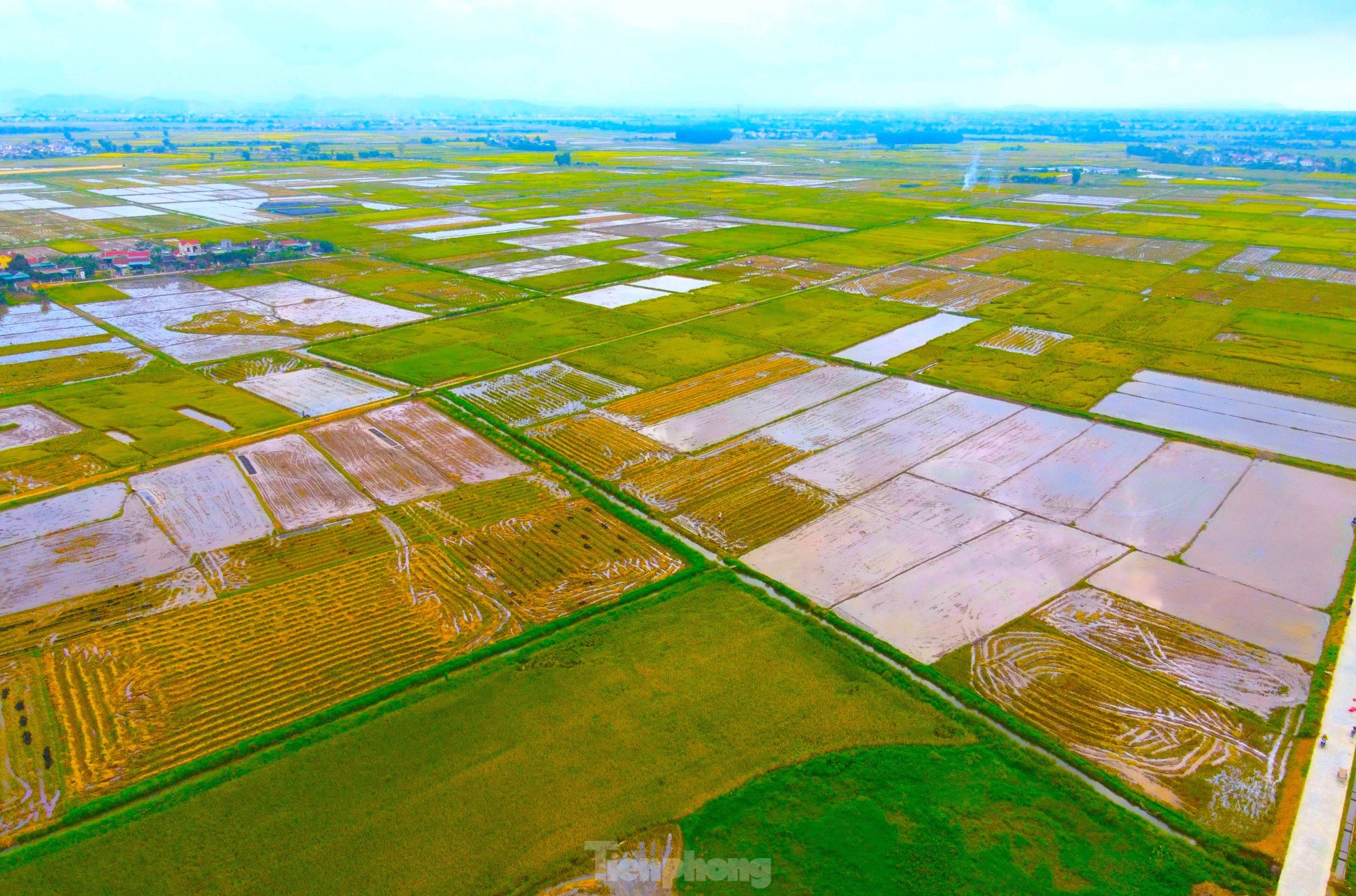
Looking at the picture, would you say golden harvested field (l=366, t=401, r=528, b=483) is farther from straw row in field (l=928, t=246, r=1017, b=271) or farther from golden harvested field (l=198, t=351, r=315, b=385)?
straw row in field (l=928, t=246, r=1017, b=271)

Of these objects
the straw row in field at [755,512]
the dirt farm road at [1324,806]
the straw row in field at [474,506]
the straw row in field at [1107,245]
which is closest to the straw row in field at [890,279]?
the straw row in field at [1107,245]

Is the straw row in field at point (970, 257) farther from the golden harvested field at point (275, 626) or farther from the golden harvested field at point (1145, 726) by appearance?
the golden harvested field at point (275, 626)

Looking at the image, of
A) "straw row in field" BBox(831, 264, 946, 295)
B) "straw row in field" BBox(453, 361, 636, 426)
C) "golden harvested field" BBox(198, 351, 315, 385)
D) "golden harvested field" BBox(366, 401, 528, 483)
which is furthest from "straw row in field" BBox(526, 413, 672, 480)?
"straw row in field" BBox(831, 264, 946, 295)

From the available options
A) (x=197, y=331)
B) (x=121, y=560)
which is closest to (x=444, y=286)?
(x=197, y=331)

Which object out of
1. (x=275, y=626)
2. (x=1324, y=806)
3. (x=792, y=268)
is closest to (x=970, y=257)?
(x=792, y=268)

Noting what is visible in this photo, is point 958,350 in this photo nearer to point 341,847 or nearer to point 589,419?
point 589,419

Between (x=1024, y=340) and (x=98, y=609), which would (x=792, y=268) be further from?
(x=98, y=609)
